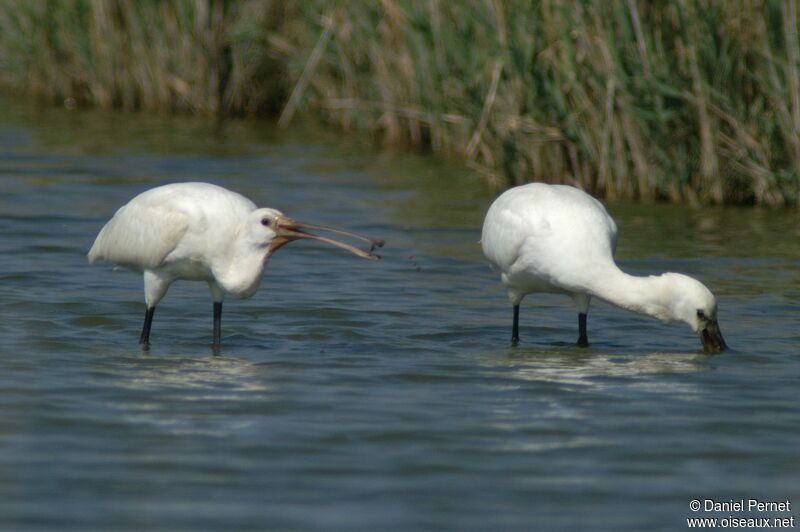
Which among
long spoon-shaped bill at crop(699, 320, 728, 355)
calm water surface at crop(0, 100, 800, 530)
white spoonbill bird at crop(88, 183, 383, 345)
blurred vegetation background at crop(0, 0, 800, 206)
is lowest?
calm water surface at crop(0, 100, 800, 530)

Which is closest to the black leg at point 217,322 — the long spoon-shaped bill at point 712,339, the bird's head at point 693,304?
the bird's head at point 693,304

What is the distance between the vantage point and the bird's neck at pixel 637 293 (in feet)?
25.3

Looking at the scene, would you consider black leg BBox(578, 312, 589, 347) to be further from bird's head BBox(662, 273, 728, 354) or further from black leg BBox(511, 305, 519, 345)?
bird's head BBox(662, 273, 728, 354)

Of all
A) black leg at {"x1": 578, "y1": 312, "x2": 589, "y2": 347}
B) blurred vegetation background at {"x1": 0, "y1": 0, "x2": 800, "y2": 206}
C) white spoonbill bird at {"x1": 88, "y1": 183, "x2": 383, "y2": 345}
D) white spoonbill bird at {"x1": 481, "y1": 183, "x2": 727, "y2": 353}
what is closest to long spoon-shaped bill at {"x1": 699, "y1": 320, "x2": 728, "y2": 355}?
white spoonbill bird at {"x1": 481, "y1": 183, "x2": 727, "y2": 353}

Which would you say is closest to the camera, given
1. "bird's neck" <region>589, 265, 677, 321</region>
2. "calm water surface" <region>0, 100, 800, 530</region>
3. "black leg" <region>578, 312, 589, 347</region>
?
"calm water surface" <region>0, 100, 800, 530</region>

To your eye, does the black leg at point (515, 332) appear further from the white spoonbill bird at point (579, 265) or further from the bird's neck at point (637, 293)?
the bird's neck at point (637, 293)

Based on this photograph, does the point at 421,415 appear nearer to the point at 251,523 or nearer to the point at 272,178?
the point at 251,523

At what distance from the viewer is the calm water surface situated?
5383 millimetres

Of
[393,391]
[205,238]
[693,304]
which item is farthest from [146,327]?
[693,304]

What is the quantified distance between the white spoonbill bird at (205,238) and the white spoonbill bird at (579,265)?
87 centimetres

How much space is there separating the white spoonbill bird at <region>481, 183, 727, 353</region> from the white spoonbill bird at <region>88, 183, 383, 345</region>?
868 mm

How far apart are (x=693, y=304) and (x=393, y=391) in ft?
5.31

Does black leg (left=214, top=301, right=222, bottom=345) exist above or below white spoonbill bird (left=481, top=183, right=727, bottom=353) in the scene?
below

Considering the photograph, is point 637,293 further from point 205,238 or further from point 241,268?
point 205,238
